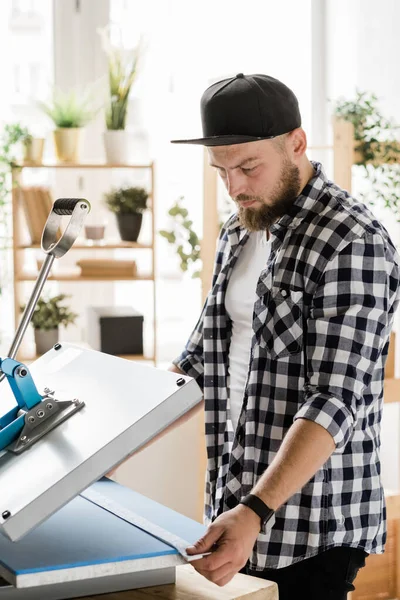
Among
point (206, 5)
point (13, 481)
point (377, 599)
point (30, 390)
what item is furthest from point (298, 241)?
point (206, 5)

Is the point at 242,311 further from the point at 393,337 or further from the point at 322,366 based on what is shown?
the point at 393,337

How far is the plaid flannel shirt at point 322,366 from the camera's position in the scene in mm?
1508

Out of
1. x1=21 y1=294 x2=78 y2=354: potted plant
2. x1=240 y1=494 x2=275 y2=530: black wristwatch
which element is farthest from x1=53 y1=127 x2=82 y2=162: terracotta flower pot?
x1=240 y1=494 x2=275 y2=530: black wristwatch

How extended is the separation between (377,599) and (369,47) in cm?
216

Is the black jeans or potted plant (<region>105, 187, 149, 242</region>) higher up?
potted plant (<region>105, 187, 149, 242</region>)

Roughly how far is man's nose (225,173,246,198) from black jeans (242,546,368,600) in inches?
26.8

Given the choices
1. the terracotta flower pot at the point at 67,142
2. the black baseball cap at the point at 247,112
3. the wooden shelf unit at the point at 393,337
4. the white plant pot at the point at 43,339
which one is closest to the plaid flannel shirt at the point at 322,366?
the black baseball cap at the point at 247,112

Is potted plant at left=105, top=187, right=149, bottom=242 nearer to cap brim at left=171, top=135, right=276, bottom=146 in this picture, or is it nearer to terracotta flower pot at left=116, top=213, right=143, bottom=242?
terracotta flower pot at left=116, top=213, right=143, bottom=242

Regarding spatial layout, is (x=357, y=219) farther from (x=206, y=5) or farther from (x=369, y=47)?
(x=206, y=5)

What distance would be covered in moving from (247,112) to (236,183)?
5.2 inches

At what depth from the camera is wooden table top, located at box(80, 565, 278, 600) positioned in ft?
3.86

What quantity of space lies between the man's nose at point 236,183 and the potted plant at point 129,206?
211 centimetres

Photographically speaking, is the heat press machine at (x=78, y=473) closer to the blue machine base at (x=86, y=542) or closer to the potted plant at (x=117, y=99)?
the blue machine base at (x=86, y=542)

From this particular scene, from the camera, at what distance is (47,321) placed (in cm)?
375
